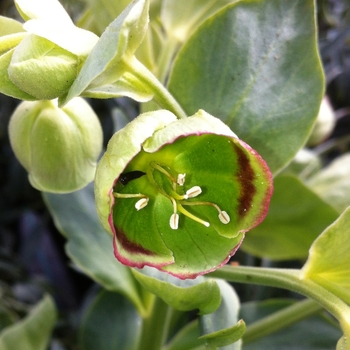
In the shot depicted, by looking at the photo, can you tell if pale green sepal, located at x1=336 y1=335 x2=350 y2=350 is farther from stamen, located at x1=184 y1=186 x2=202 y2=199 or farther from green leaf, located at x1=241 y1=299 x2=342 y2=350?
green leaf, located at x1=241 y1=299 x2=342 y2=350

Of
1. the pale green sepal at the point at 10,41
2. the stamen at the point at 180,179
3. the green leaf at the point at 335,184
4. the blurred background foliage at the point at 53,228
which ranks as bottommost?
the blurred background foliage at the point at 53,228

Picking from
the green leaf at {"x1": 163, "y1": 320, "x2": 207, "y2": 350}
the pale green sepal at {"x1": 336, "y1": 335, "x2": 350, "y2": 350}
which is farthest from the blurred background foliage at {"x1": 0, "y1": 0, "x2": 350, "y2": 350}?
the pale green sepal at {"x1": 336, "y1": 335, "x2": 350, "y2": 350}

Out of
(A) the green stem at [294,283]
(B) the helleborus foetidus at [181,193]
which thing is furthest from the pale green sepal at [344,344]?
(B) the helleborus foetidus at [181,193]

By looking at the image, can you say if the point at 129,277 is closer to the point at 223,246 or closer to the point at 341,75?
the point at 223,246

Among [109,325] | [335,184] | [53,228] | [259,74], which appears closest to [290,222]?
[335,184]

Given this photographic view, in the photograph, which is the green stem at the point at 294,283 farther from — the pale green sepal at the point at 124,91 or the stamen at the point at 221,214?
the pale green sepal at the point at 124,91

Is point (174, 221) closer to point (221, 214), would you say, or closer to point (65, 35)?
point (221, 214)
